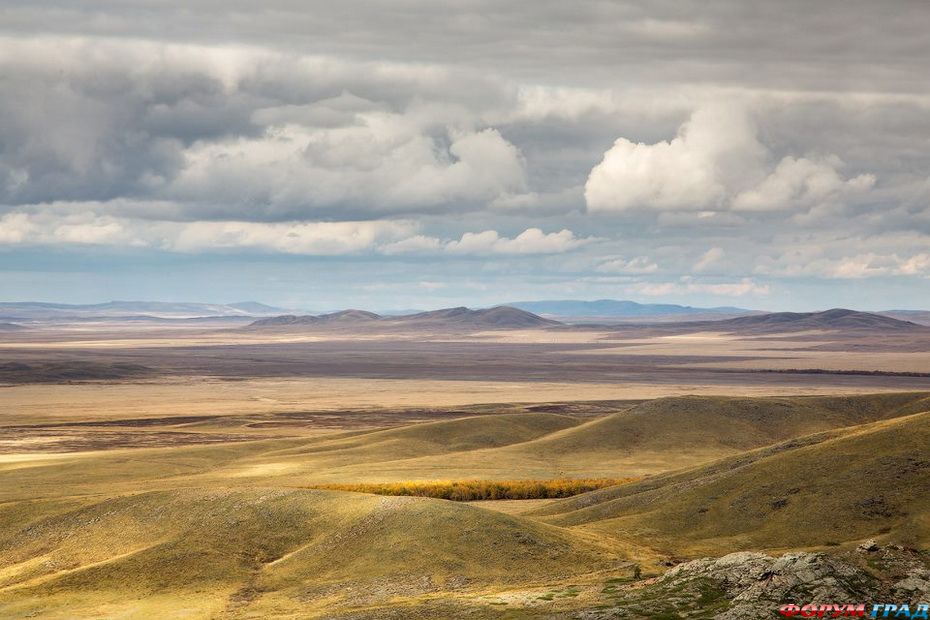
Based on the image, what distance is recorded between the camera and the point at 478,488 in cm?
8962

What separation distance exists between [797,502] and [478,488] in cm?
3388

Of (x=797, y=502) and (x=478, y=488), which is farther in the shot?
(x=478, y=488)

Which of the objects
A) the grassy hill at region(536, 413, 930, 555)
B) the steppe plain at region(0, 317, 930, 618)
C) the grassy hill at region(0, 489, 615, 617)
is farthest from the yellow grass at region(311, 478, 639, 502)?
the grassy hill at region(0, 489, 615, 617)

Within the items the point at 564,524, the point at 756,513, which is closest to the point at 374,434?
the point at 564,524

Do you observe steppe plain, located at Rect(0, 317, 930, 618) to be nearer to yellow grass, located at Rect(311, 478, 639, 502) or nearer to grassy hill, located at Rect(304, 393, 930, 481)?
grassy hill, located at Rect(304, 393, 930, 481)

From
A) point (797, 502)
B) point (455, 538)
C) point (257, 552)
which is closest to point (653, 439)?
point (797, 502)

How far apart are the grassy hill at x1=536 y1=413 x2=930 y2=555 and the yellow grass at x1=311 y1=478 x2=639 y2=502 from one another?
13460 millimetres

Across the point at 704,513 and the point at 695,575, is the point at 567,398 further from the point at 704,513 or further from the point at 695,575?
the point at 695,575

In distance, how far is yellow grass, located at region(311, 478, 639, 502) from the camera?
286 feet

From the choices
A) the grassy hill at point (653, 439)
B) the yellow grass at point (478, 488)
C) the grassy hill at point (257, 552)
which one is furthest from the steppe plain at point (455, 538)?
the yellow grass at point (478, 488)

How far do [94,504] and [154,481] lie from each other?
29.2 metres

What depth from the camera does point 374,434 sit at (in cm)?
13038

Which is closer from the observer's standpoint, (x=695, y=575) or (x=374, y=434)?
(x=695, y=575)

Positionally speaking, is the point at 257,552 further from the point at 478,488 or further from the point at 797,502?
the point at 478,488
